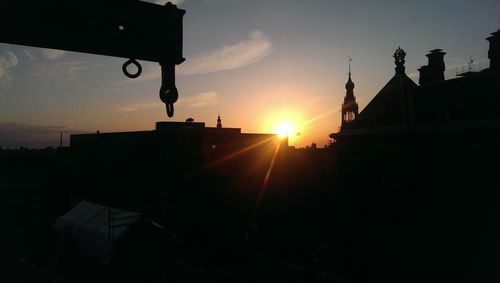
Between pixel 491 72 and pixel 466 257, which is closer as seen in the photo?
pixel 466 257

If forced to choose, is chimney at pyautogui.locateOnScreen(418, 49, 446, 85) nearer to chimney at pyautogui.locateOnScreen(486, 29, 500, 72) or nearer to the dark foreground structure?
the dark foreground structure

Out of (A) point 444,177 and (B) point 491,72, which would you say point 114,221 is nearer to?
(A) point 444,177

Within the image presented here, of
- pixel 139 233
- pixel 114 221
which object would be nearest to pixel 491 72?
pixel 139 233

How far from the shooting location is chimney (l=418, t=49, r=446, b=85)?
19.9m

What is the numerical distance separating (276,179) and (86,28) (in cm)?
2689

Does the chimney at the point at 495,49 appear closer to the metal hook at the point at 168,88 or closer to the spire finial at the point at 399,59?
the spire finial at the point at 399,59

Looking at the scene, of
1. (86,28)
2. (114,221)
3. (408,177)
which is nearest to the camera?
(86,28)

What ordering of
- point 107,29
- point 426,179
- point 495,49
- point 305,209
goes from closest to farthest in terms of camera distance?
1. point 107,29
2. point 426,179
3. point 495,49
4. point 305,209

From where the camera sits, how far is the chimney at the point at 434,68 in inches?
783

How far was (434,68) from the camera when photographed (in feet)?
65.6

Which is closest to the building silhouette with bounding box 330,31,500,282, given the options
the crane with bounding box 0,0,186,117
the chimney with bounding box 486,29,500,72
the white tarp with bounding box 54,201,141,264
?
the chimney with bounding box 486,29,500,72

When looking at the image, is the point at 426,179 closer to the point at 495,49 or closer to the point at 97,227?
the point at 495,49

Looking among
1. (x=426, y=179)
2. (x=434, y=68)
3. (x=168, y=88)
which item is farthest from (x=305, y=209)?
(x=168, y=88)

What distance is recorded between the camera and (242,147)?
99.4 ft
